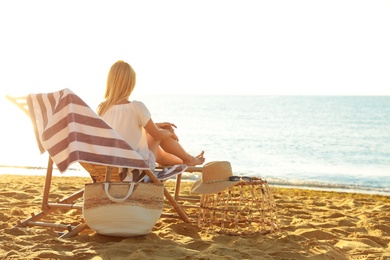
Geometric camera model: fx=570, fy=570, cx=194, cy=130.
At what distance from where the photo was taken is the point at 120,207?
3703 millimetres

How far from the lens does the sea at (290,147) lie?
1279cm

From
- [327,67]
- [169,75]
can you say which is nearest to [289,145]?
[327,67]

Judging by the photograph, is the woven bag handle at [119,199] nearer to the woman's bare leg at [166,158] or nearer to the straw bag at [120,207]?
the straw bag at [120,207]

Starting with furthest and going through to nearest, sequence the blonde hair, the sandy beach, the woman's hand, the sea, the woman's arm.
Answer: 1. the sea
2. the woman's hand
3. the woman's arm
4. the blonde hair
5. the sandy beach

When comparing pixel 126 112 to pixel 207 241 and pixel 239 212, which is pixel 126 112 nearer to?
pixel 207 241

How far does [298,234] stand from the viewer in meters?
4.26

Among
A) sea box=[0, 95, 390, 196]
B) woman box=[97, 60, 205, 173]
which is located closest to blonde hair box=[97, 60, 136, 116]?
woman box=[97, 60, 205, 173]

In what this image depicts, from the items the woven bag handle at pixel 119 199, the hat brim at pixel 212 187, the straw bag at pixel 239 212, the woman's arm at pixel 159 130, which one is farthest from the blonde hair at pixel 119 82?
the straw bag at pixel 239 212

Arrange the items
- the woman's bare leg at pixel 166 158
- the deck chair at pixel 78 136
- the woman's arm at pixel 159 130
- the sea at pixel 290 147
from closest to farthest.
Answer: the deck chair at pixel 78 136 → the woman's arm at pixel 159 130 → the woman's bare leg at pixel 166 158 → the sea at pixel 290 147

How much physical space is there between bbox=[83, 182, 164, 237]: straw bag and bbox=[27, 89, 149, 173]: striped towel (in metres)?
0.18

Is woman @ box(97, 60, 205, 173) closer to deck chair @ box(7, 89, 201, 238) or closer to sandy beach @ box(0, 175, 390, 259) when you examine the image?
deck chair @ box(7, 89, 201, 238)

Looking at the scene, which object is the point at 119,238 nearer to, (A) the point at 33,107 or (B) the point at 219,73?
(A) the point at 33,107

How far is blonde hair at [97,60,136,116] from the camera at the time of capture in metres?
3.96

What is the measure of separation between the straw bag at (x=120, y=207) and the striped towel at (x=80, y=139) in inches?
7.0
